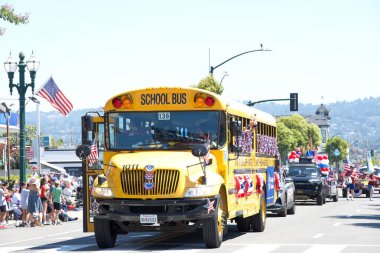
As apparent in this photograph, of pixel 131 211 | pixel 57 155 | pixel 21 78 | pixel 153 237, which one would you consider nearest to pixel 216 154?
pixel 131 211

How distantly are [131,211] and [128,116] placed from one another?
85.2 inches

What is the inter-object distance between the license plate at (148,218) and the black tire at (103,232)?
38.2 inches

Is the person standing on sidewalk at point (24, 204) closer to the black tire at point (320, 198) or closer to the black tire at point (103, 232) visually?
the black tire at point (103, 232)

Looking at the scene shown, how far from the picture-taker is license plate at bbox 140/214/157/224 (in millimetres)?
16188

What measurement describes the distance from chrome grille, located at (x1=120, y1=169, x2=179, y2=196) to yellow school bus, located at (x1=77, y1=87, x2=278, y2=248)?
0.06 ft

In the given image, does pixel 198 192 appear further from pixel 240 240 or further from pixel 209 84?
pixel 209 84

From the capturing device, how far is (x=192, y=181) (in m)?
16.3

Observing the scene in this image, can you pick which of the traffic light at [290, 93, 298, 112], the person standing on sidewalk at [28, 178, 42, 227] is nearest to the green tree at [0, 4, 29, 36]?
the person standing on sidewalk at [28, 178, 42, 227]

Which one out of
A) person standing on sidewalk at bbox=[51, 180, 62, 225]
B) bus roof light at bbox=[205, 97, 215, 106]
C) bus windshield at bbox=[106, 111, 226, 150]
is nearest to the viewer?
bus windshield at bbox=[106, 111, 226, 150]

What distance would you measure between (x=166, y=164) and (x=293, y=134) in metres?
165

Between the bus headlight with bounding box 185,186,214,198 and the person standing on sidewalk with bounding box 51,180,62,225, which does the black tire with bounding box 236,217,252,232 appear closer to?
the bus headlight with bounding box 185,186,214,198

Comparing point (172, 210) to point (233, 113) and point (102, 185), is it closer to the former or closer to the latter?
point (102, 185)

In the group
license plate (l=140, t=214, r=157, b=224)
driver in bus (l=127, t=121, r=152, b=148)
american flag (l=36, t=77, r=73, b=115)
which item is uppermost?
american flag (l=36, t=77, r=73, b=115)

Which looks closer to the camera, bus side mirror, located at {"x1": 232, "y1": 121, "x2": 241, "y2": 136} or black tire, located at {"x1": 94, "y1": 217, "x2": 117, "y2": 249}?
black tire, located at {"x1": 94, "y1": 217, "x2": 117, "y2": 249}
